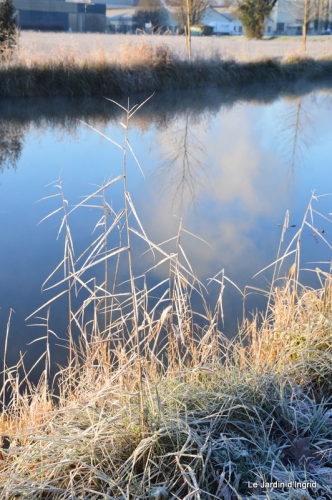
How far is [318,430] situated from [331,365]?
26 cm

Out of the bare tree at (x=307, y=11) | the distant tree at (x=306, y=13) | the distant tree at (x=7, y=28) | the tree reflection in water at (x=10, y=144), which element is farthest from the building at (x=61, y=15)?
the tree reflection in water at (x=10, y=144)

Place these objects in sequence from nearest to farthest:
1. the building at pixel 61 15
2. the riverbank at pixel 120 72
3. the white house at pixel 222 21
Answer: the riverbank at pixel 120 72 → the building at pixel 61 15 → the white house at pixel 222 21

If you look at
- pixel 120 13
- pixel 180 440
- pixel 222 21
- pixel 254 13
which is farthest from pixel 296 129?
pixel 222 21

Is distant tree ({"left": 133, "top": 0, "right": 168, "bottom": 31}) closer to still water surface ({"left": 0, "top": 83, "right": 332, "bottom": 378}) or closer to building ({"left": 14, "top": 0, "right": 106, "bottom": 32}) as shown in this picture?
building ({"left": 14, "top": 0, "right": 106, "bottom": 32})

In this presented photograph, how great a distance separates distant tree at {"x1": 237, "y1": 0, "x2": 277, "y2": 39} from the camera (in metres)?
18.4

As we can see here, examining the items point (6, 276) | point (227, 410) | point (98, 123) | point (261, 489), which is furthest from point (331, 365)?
point (98, 123)

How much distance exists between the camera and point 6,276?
2633 millimetres

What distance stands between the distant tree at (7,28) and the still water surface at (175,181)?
113 centimetres

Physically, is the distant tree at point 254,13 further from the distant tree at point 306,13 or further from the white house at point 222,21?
the white house at point 222,21

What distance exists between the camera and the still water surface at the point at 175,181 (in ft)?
8.87

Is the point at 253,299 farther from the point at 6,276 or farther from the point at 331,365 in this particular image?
the point at 6,276

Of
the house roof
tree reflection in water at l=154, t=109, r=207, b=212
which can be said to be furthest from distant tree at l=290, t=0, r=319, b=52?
tree reflection in water at l=154, t=109, r=207, b=212

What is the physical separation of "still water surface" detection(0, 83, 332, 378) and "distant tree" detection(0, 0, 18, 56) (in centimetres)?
113

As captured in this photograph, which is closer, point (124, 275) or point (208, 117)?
point (124, 275)
